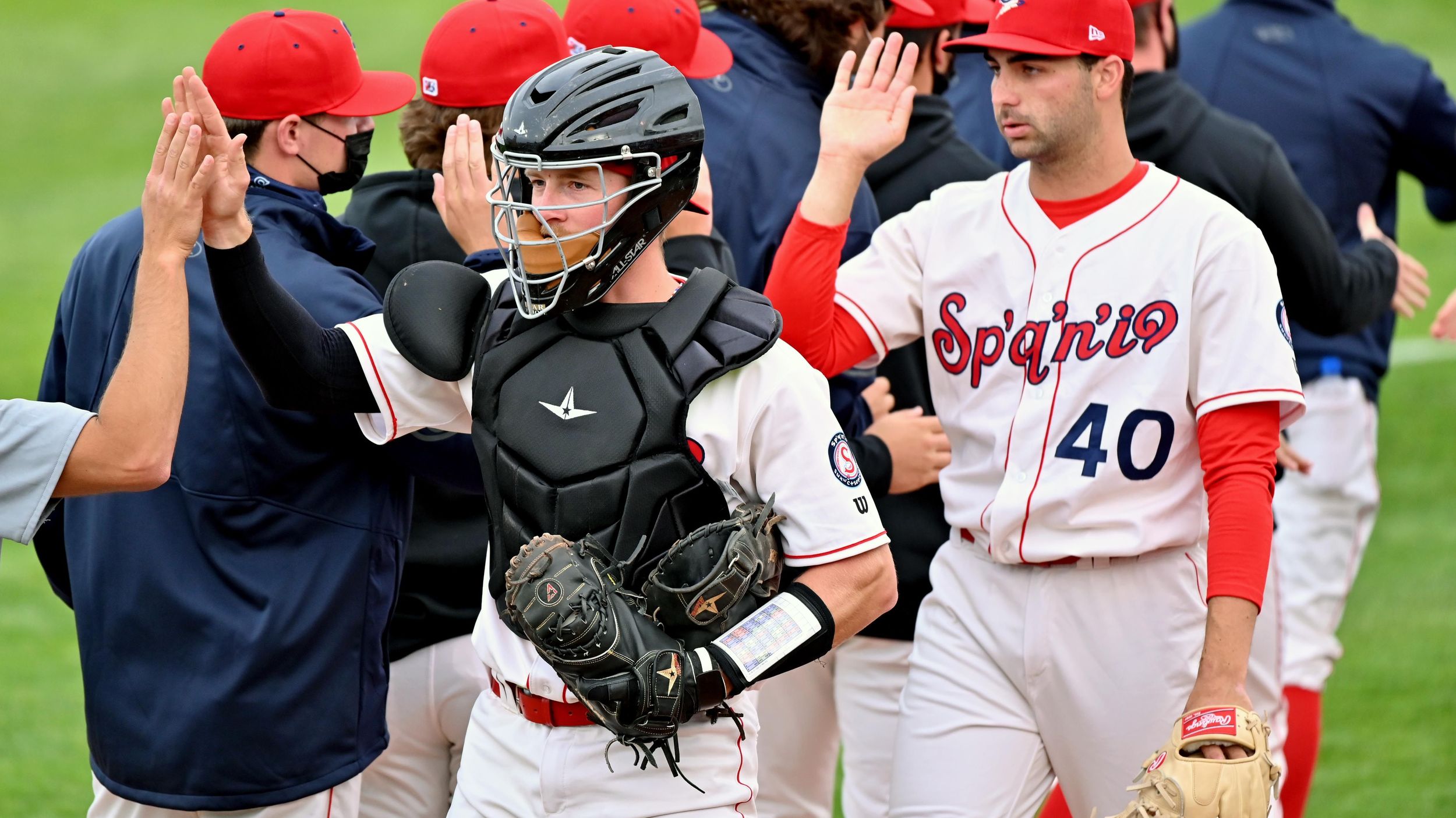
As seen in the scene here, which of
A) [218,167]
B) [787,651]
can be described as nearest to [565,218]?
[218,167]

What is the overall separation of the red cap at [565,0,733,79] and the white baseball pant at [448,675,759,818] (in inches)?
76.1

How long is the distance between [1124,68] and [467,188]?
1.54 m

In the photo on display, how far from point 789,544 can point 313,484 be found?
111 centimetres

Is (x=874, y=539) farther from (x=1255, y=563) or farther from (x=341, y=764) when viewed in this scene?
(x=341, y=764)

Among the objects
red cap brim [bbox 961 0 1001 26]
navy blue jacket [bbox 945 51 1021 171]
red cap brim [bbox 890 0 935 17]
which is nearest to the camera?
red cap brim [bbox 890 0 935 17]

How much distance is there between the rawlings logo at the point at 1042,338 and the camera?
13.0 feet

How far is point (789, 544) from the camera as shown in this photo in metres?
3.37

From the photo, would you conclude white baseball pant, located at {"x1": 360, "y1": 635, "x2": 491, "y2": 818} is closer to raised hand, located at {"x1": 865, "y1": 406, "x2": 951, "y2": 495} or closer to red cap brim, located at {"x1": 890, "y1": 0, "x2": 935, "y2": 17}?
raised hand, located at {"x1": 865, "y1": 406, "x2": 951, "y2": 495}

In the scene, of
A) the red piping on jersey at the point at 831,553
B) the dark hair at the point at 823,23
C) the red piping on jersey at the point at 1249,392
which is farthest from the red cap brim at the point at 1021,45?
the red piping on jersey at the point at 831,553

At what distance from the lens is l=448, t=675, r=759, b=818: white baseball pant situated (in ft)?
11.0

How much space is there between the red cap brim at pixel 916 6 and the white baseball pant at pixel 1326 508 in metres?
2.44

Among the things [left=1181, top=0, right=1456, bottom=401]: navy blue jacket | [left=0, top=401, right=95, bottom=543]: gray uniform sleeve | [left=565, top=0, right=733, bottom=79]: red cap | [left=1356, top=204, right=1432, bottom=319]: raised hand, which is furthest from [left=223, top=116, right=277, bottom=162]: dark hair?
[left=1181, top=0, right=1456, bottom=401]: navy blue jacket

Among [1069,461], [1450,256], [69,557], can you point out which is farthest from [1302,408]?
[1450,256]

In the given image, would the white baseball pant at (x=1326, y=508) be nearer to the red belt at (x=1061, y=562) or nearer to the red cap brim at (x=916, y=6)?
the red cap brim at (x=916, y=6)
